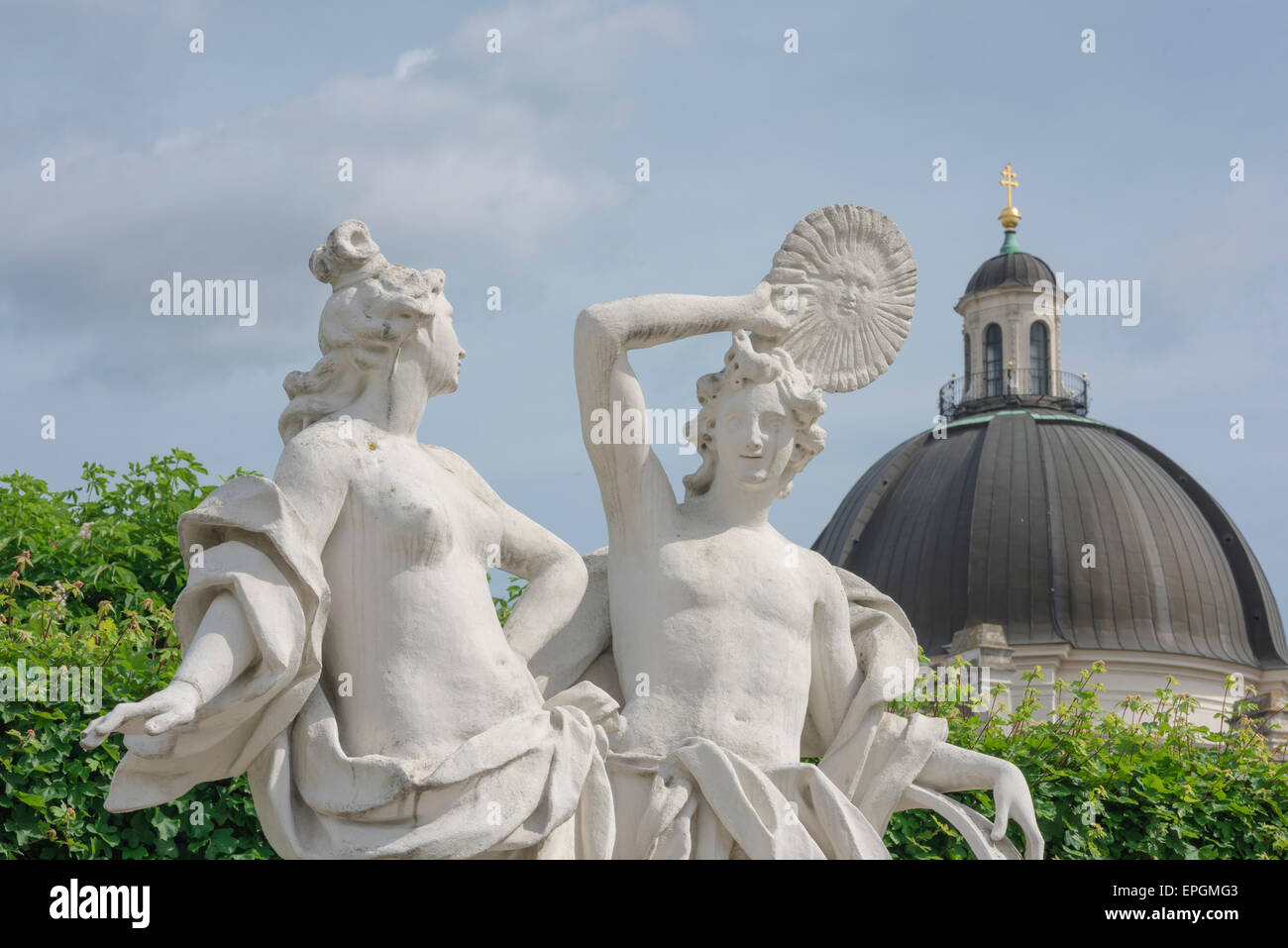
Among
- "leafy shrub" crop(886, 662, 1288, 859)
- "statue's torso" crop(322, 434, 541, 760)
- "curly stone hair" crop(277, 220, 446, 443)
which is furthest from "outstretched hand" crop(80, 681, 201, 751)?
"leafy shrub" crop(886, 662, 1288, 859)

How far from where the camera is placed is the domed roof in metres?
50.0

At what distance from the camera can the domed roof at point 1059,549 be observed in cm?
4997

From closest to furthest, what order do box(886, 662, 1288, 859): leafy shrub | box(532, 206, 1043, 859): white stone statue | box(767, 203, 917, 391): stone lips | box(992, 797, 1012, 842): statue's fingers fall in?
box(532, 206, 1043, 859): white stone statue → box(992, 797, 1012, 842): statue's fingers → box(767, 203, 917, 391): stone lips → box(886, 662, 1288, 859): leafy shrub

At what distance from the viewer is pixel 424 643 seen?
20.5 feet

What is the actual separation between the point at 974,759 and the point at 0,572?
350 inches

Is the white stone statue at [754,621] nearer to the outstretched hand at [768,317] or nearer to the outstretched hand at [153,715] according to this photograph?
the outstretched hand at [768,317]

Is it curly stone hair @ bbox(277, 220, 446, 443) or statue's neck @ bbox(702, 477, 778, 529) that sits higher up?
curly stone hair @ bbox(277, 220, 446, 443)

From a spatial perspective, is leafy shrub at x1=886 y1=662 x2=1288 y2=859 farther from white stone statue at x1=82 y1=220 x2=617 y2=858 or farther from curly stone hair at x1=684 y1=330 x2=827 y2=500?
white stone statue at x1=82 y1=220 x2=617 y2=858

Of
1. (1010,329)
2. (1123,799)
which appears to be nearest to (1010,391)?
(1010,329)

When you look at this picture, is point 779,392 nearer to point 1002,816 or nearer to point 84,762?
point 1002,816

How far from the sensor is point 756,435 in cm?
710

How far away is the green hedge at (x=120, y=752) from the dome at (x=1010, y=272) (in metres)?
49.0
